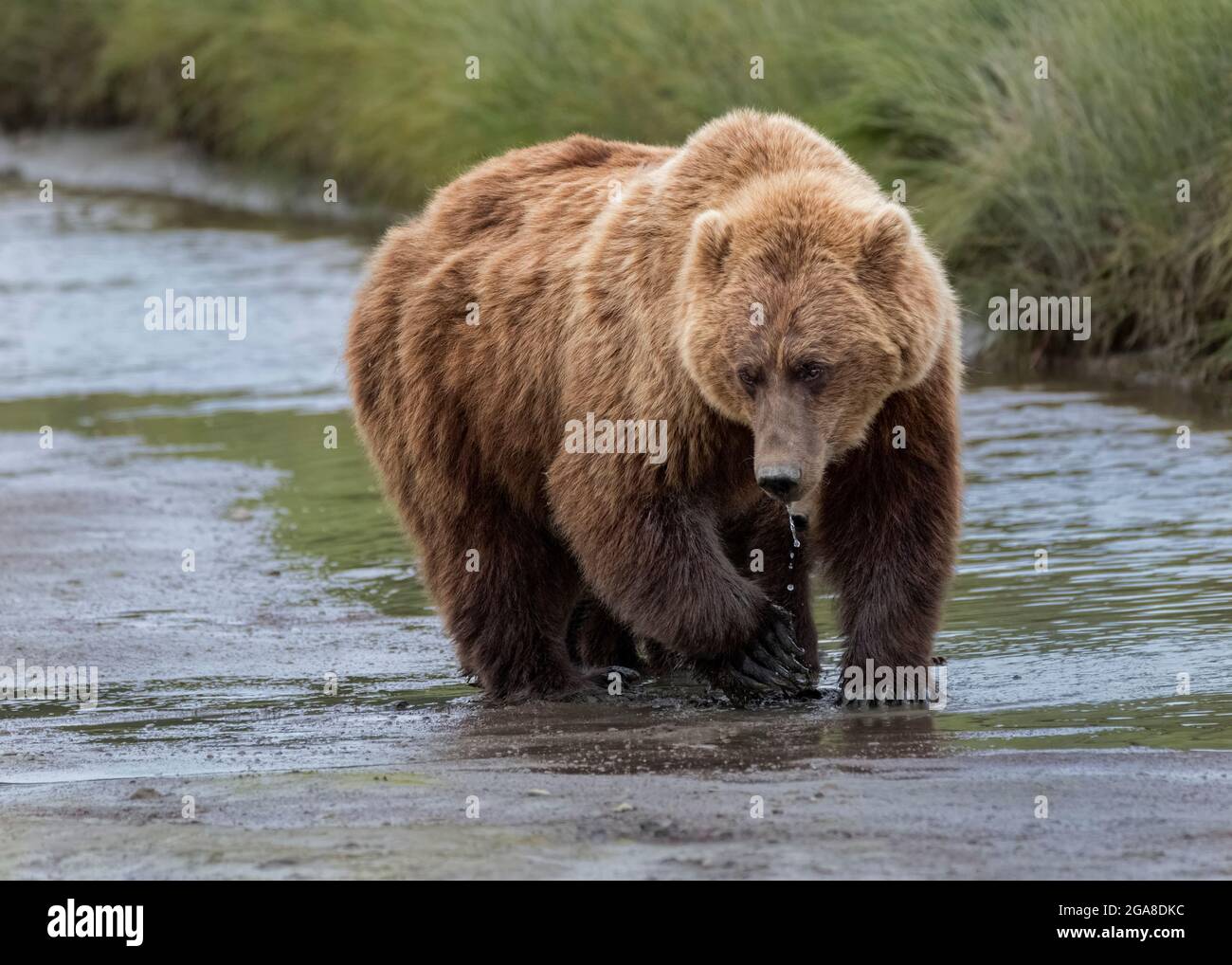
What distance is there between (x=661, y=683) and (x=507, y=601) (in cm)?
66

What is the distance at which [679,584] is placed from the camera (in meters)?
6.13

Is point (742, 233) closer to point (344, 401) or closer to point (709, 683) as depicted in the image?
point (709, 683)

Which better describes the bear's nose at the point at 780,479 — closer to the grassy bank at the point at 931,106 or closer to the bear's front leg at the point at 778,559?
the bear's front leg at the point at 778,559

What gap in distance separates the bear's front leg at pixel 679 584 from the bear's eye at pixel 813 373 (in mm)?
631

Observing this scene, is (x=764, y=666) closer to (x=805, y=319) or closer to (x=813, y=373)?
(x=813, y=373)

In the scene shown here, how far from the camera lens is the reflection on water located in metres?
5.86

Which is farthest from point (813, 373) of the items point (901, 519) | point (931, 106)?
point (931, 106)

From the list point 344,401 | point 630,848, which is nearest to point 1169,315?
point 344,401

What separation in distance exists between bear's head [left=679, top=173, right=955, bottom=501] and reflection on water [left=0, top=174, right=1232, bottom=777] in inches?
34.4

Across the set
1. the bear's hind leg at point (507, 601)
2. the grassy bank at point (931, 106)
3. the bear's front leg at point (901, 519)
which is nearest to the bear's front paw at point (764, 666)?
the bear's front leg at point (901, 519)

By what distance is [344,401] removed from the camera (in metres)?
13.6

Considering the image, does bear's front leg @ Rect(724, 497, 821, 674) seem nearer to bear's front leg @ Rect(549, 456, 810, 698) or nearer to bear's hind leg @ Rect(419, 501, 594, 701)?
bear's front leg @ Rect(549, 456, 810, 698)
